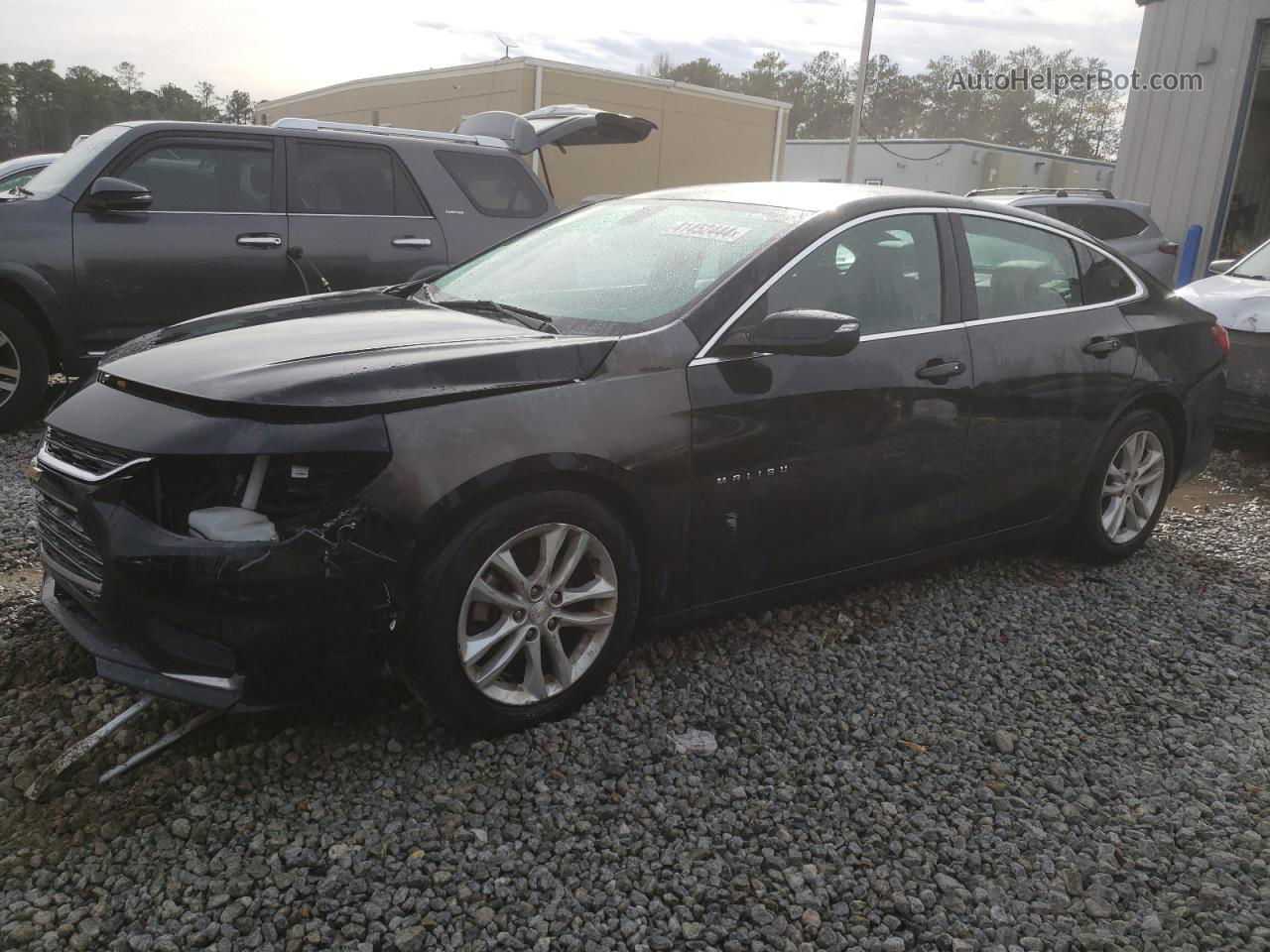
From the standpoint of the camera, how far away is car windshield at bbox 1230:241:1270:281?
798 cm

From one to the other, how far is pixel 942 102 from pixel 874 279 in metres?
86.4

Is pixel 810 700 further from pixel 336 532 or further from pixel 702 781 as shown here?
pixel 336 532

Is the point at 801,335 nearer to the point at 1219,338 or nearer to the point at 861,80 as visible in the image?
the point at 1219,338

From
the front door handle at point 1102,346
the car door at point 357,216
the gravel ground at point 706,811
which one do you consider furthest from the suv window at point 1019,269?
the car door at point 357,216

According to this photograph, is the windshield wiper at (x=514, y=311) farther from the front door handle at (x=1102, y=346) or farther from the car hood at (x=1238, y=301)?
the car hood at (x=1238, y=301)

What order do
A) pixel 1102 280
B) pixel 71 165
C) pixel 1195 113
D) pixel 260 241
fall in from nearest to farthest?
pixel 1102 280, pixel 71 165, pixel 260 241, pixel 1195 113

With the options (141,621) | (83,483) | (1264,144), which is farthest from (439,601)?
(1264,144)

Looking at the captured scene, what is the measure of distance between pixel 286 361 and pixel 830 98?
89.8m

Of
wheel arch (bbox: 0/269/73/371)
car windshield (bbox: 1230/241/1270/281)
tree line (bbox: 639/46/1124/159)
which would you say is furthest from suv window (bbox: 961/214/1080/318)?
tree line (bbox: 639/46/1124/159)

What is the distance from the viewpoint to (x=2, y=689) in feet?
10.0

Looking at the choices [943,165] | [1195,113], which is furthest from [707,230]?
[943,165]

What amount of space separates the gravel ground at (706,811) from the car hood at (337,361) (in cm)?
96

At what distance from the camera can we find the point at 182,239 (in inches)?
240

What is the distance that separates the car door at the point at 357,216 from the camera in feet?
21.4
